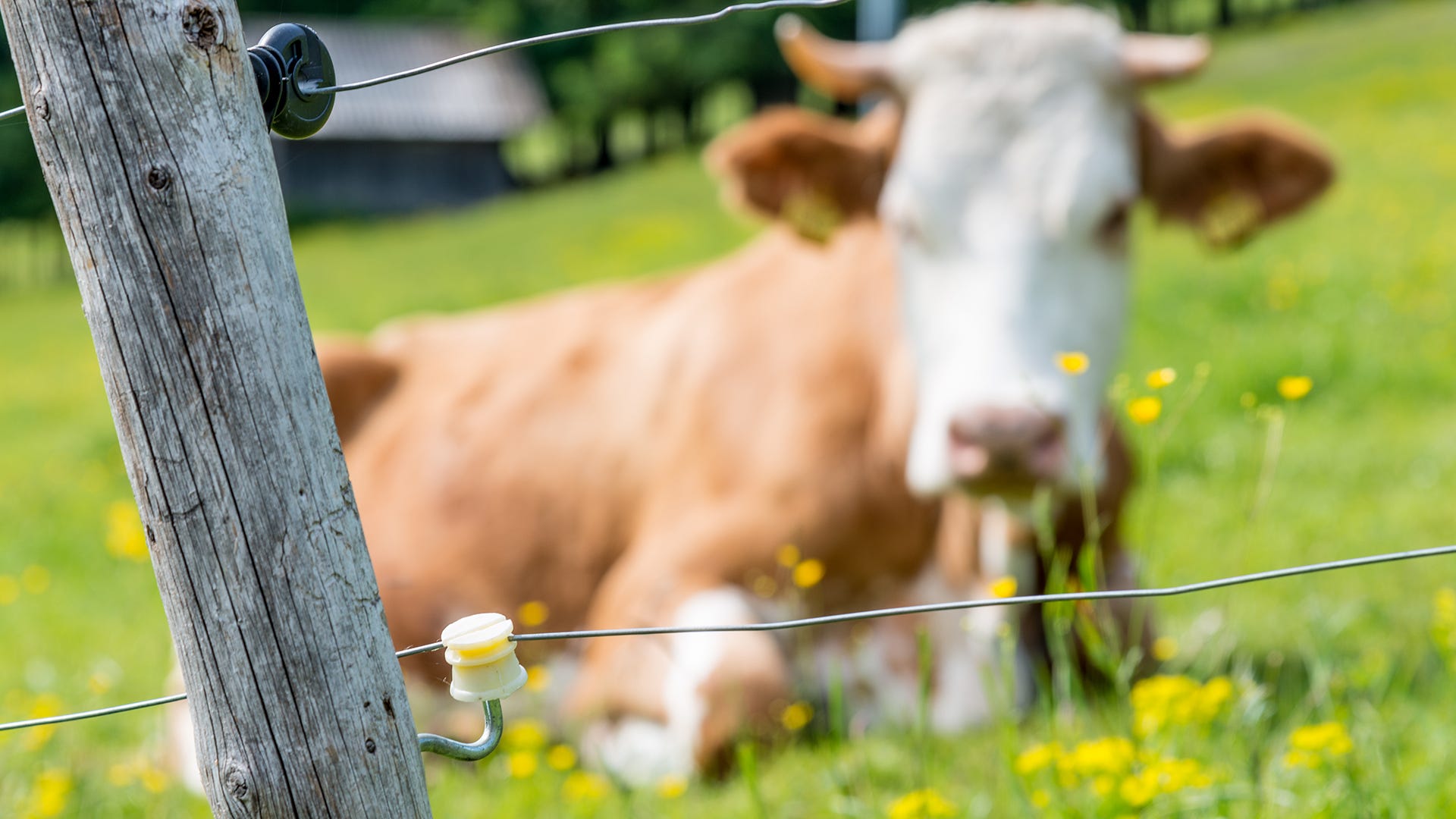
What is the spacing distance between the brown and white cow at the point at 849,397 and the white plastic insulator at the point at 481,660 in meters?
1.66

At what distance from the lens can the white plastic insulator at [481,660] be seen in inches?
54.6

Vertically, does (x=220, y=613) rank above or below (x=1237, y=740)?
above

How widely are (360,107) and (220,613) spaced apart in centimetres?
3110

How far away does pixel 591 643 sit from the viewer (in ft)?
11.8

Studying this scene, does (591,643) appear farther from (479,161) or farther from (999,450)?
(479,161)

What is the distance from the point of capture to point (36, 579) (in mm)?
5758

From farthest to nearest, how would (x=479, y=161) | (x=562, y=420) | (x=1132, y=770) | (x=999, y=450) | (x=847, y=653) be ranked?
1. (x=479, y=161)
2. (x=562, y=420)
3. (x=847, y=653)
4. (x=999, y=450)
5. (x=1132, y=770)

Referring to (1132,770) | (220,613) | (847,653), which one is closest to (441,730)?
(847,653)

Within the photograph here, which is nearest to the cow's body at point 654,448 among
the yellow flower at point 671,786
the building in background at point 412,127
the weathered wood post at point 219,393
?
the yellow flower at point 671,786

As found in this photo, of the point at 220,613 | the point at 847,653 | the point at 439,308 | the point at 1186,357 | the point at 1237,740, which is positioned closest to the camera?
the point at 220,613

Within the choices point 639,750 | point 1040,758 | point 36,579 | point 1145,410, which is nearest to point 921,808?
point 1040,758

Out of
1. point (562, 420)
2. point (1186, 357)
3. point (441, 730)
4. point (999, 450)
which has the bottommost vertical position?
point (1186, 357)

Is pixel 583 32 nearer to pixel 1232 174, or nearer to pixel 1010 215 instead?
pixel 1010 215

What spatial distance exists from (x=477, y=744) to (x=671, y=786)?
3.53 feet
